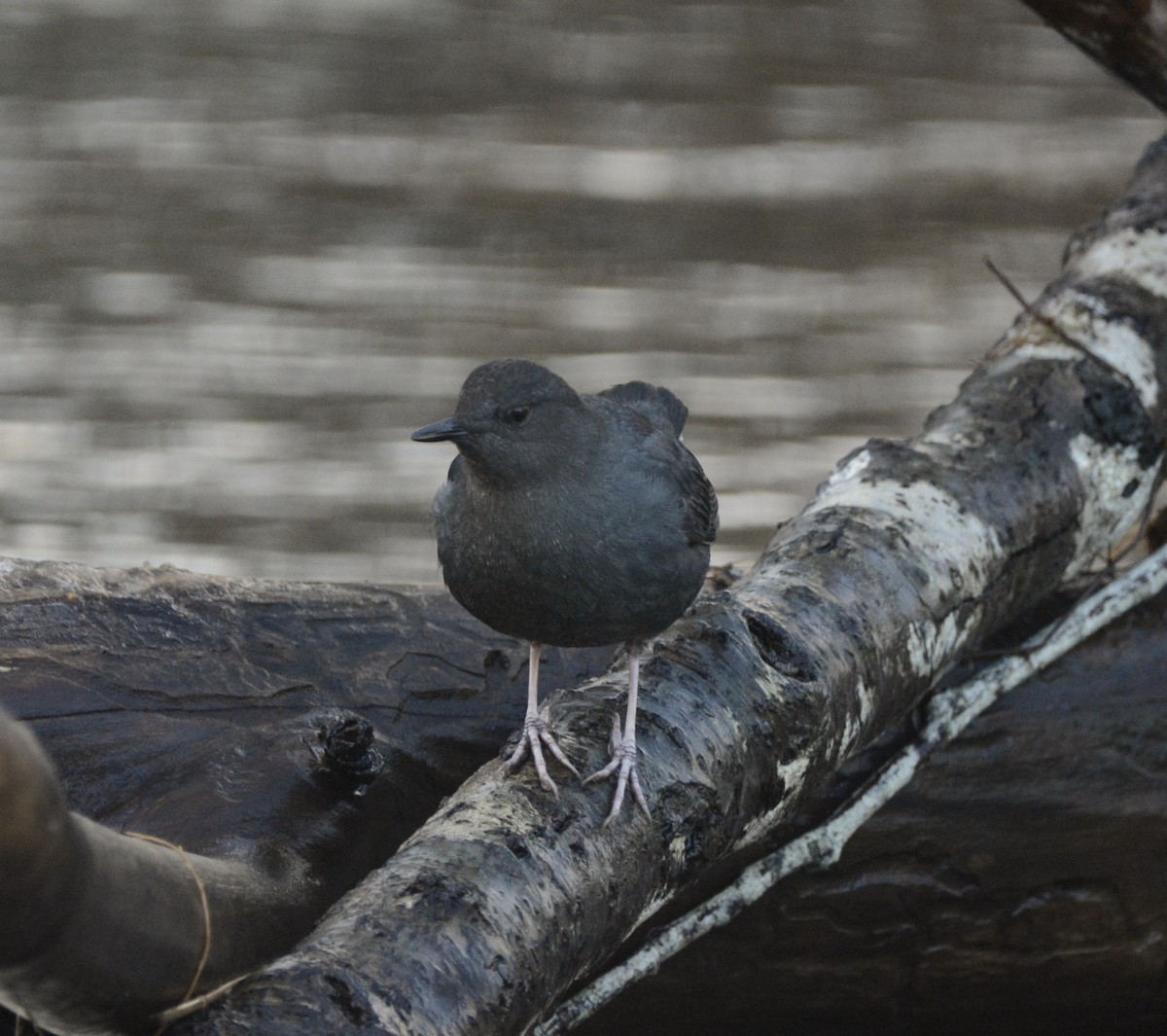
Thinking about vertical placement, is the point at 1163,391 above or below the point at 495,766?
above

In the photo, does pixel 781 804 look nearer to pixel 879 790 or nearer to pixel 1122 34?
pixel 879 790

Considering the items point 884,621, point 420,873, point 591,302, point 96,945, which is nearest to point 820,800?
point 884,621

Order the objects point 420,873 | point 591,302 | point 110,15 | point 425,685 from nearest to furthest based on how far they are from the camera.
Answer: point 420,873
point 425,685
point 591,302
point 110,15

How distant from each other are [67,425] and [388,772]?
403 centimetres

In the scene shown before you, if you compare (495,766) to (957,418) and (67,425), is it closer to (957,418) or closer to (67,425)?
(957,418)

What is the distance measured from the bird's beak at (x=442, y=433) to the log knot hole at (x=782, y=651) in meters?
0.71

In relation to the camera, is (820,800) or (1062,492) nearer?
(820,800)

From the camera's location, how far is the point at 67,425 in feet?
22.0

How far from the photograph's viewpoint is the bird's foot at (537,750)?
277cm

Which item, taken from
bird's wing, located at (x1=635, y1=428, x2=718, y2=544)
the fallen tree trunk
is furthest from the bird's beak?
the fallen tree trunk

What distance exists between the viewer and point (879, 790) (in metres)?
3.36

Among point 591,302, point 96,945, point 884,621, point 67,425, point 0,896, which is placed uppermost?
point 0,896

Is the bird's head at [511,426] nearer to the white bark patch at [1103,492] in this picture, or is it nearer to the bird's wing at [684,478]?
the bird's wing at [684,478]

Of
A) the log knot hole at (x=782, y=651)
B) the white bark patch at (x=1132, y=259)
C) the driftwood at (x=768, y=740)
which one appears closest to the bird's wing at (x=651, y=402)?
the driftwood at (x=768, y=740)
